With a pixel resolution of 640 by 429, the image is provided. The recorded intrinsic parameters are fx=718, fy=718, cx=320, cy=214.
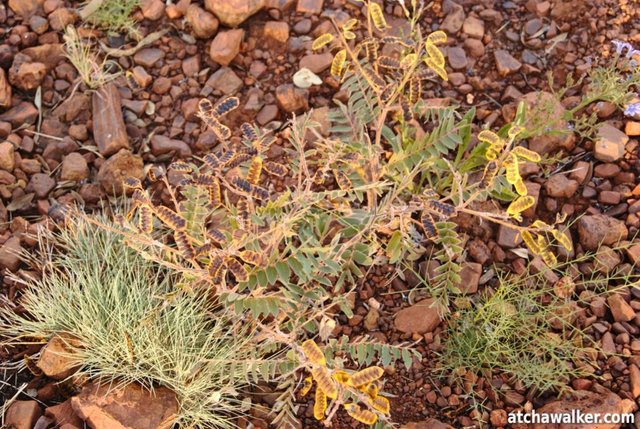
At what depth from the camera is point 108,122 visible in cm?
321

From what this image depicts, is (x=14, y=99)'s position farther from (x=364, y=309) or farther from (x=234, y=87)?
(x=364, y=309)

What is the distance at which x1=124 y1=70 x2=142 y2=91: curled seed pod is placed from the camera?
3.39 m

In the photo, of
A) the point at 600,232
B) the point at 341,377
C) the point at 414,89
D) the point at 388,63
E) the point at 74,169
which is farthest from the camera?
the point at 74,169

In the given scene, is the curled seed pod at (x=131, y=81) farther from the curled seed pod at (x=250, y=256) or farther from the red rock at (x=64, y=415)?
the curled seed pod at (x=250, y=256)

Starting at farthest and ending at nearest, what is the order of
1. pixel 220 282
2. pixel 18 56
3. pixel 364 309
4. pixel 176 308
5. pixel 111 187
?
1. pixel 18 56
2. pixel 111 187
3. pixel 364 309
4. pixel 176 308
5. pixel 220 282

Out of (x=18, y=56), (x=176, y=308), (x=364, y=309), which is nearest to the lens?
(x=176, y=308)

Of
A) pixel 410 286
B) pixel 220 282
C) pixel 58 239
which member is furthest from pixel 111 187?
pixel 410 286

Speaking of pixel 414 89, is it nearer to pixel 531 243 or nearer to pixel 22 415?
pixel 531 243

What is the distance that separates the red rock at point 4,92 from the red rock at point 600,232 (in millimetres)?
2561

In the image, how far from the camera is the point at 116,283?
2.63m

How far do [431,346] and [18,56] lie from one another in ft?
7.45

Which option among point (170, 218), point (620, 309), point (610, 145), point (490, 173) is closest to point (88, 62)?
point (170, 218)

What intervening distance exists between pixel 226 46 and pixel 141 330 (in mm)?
1428

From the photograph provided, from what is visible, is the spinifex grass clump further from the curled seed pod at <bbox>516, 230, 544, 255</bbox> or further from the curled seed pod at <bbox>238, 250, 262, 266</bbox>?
the curled seed pod at <bbox>516, 230, 544, 255</bbox>
